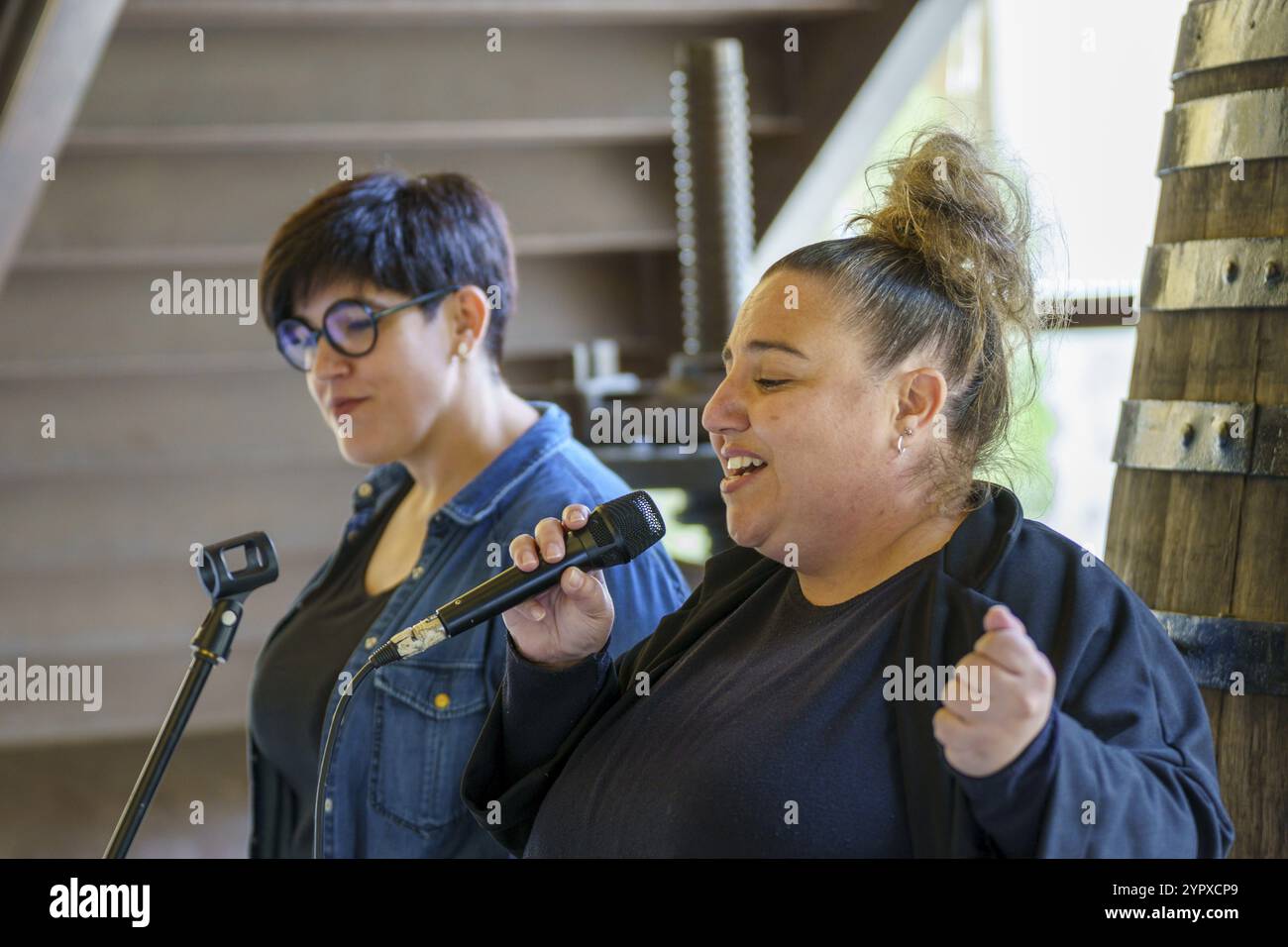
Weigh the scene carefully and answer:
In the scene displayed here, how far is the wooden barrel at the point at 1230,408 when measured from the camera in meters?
1.40

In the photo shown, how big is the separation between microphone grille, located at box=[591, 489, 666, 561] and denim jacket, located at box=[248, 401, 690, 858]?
1.14ft

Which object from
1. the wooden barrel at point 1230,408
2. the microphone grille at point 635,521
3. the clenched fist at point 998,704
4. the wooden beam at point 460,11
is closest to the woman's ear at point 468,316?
the microphone grille at point 635,521

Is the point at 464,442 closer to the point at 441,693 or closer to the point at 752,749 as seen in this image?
the point at 441,693

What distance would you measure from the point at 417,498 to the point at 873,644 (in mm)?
949

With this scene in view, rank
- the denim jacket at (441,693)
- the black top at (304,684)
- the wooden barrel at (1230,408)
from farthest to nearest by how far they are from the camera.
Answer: the black top at (304,684) → the denim jacket at (441,693) → the wooden barrel at (1230,408)

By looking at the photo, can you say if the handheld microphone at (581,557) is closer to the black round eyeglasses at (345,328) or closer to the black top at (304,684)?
the black top at (304,684)

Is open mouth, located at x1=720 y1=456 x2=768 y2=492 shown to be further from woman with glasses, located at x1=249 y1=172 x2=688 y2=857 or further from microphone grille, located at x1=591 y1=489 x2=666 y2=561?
woman with glasses, located at x1=249 y1=172 x2=688 y2=857

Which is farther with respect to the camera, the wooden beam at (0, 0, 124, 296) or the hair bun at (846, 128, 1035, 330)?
the wooden beam at (0, 0, 124, 296)

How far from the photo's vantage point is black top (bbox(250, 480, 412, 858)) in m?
1.78

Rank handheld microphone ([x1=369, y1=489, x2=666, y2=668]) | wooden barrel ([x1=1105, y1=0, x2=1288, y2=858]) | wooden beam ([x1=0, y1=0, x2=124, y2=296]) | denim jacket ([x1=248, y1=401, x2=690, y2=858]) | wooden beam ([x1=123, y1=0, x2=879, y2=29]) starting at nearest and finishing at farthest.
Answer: handheld microphone ([x1=369, y1=489, x2=666, y2=668]) < wooden barrel ([x1=1105, y1=0, x2=1288, y2=858]) < denim jacket ([x1=248, y1=401, x2=690, y2=858]) < wooden beam ([x1=0, y1=0, x2=124, y2=296]) < wooden beam ([x1=123, y1=0, x2=879, y2=29])

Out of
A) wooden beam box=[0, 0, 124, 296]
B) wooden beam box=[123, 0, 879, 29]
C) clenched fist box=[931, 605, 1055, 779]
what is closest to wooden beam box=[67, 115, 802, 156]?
wooden beam box=[123, 0, 879, 29]

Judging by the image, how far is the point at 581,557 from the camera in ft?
4.20
